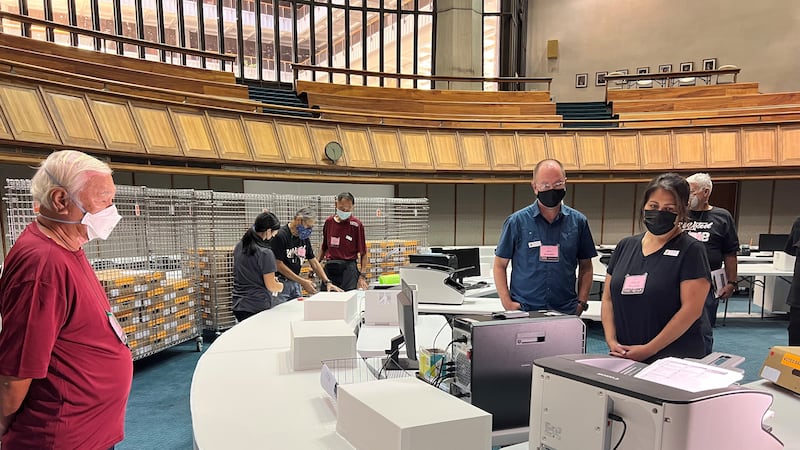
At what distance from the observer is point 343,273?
14.7ft

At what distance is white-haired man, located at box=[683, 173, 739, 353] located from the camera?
9.48ft

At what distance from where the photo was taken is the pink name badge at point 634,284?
5.98 ft

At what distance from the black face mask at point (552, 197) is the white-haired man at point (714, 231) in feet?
4.01

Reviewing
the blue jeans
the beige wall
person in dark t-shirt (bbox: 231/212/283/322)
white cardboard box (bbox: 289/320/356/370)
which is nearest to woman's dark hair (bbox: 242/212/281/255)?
person in dark t-shirt (bbox: 231/212/283/322)

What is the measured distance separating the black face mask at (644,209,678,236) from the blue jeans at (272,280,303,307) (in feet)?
9.49

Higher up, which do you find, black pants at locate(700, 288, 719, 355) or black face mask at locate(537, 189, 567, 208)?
black face mask at locate(537, 189, 567, 208)

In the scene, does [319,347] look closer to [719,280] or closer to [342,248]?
[342,248]

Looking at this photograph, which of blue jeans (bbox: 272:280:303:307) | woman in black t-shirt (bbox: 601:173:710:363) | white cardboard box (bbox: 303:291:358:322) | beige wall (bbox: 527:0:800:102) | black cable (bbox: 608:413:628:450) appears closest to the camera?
black cable (bbox: 608:413:628:450)

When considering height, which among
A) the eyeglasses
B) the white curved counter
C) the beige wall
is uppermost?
the beige wall

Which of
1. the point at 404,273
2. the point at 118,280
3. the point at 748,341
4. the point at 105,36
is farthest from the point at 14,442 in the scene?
the point at 105,36

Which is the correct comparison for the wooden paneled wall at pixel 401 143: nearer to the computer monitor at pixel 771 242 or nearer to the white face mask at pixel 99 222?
the computer monitor at pixel 771 242

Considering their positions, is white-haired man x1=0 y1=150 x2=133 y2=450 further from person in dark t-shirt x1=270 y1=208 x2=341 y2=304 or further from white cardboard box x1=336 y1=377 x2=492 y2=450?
person in dark t-shirt x1=270 y1=208 x2=341 y2=304

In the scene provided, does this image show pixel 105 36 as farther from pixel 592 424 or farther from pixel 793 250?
pixel 793 250

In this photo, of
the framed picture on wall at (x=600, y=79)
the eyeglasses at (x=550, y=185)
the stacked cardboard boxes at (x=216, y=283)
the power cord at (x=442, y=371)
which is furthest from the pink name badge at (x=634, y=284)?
the framed picture on wall at (x=600, y=79)
